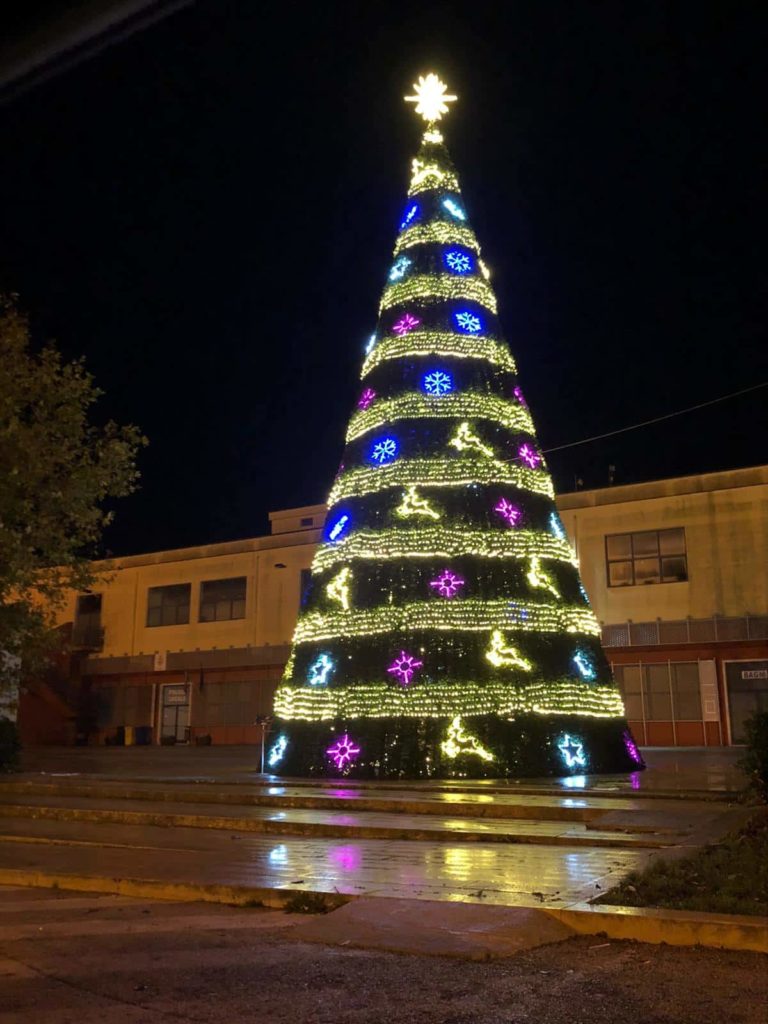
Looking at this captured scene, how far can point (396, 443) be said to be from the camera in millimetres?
15438

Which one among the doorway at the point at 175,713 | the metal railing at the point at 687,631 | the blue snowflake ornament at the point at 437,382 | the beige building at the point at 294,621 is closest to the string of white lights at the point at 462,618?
the blue snowflake ornament at the point at 437,382

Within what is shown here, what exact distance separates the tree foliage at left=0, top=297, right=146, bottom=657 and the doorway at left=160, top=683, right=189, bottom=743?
17464 millimetres

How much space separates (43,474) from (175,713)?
793 inches

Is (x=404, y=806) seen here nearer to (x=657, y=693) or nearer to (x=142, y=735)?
(x=657, y=693)

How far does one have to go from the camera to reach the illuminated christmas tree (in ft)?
44.8

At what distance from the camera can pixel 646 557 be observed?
2823cm

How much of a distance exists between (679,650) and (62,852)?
21.5 m

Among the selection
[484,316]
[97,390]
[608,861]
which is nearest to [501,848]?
[608,861]

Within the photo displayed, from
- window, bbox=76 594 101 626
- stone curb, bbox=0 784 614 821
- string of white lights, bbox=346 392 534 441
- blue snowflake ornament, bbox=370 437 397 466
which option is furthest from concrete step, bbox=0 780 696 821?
window, bbox=76 594 101 626

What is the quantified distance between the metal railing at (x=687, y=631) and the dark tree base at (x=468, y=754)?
13336 mm

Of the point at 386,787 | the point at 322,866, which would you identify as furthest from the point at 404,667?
the point at 322,866

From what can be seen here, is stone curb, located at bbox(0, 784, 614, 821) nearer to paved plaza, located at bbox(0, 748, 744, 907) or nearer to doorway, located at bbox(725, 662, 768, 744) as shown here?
paved plaza, located at bbox(0, 748, 744, 907)

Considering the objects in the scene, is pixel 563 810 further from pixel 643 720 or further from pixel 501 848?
pixel 643 720

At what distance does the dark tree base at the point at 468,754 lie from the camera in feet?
43.9
